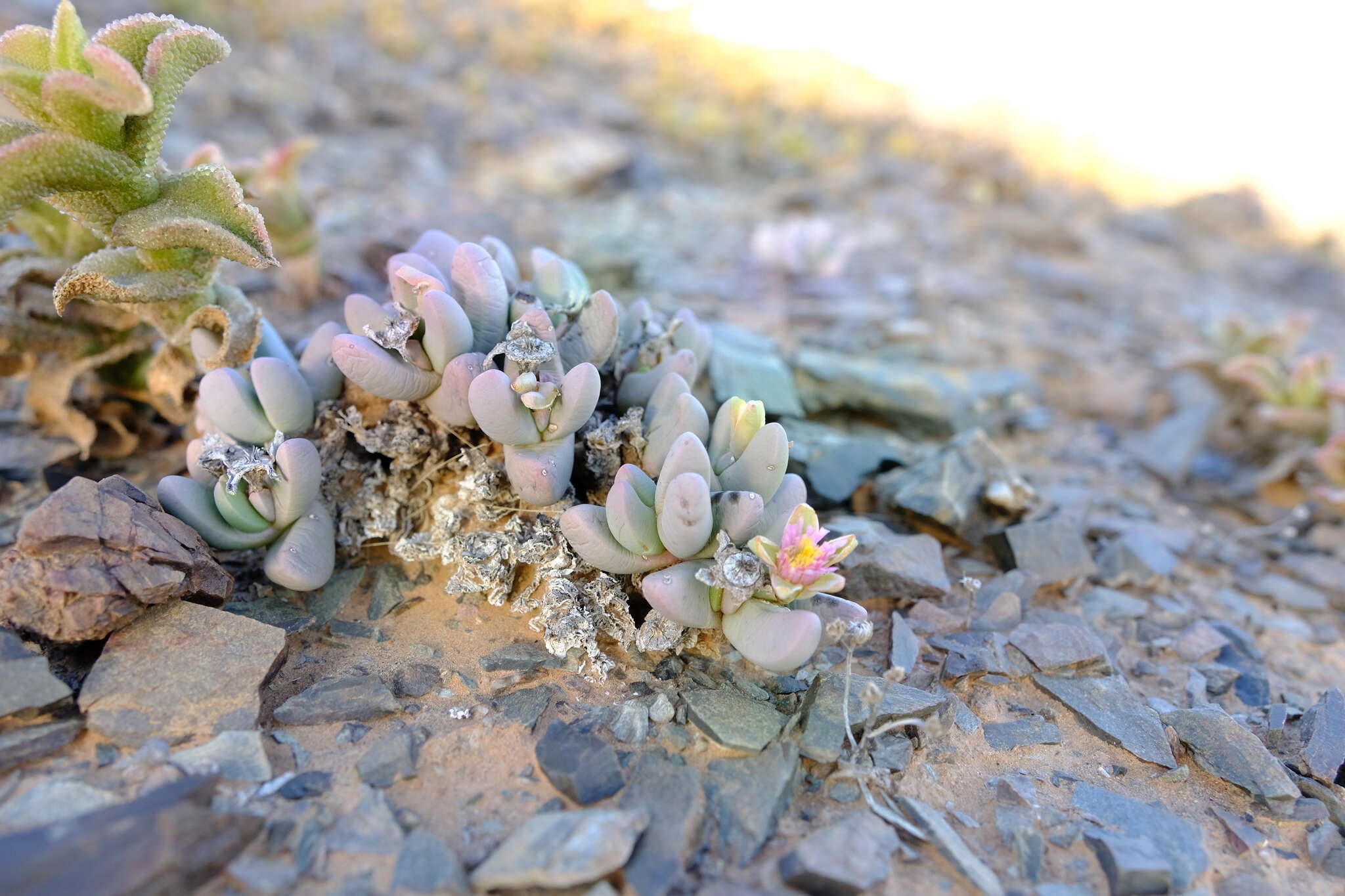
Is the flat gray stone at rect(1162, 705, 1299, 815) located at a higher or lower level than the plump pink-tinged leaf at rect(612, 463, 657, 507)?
lower

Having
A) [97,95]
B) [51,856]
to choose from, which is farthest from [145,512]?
[97,95]

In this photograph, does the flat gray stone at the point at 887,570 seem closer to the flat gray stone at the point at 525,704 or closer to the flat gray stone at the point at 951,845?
the flat gray stone at the point at 951,845

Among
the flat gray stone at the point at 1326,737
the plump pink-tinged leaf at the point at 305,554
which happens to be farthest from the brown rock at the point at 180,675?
the flat gray stone at the point at 1326,737

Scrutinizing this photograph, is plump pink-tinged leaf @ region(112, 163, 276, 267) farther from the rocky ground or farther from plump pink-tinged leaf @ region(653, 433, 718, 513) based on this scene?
plump pink-tinged leaf @ region(653, 433, 718, 513)

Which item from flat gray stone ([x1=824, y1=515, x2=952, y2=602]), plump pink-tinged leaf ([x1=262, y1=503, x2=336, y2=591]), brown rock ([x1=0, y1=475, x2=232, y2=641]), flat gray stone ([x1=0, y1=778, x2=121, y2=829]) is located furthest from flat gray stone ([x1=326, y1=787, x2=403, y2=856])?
flat gray stone ([x1=824, y1=515, x2=952, y2=602])

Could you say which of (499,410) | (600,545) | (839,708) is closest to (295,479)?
(499,410)
